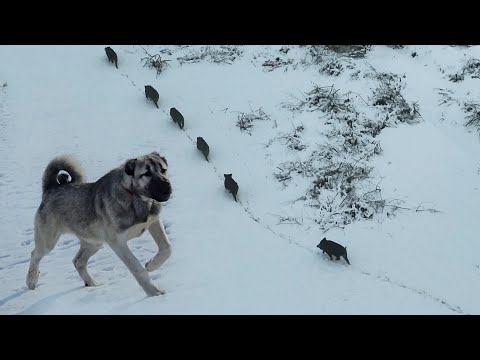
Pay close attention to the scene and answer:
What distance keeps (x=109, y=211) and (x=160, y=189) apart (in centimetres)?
93

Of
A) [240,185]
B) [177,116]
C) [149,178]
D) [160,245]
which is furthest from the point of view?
[177,116]

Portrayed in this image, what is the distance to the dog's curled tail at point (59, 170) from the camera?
630 cm

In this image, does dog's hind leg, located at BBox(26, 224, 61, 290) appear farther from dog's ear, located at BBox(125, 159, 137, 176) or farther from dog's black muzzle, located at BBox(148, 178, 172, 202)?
dog's black muzzle, located at BBox(148, 178, 172, 202)

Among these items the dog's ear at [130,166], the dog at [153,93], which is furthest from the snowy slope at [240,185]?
the dog's ear at [130,166]

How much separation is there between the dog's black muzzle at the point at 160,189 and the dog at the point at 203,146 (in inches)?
168

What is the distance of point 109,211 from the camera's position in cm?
576

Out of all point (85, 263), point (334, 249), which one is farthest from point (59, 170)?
point (334, 249)

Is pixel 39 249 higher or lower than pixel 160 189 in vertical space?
lower

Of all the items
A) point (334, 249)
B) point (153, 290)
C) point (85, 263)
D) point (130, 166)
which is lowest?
point (153, 290)

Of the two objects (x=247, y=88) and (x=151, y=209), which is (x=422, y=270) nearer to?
(x=151, y=209)

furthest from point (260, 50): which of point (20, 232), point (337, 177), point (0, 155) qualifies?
point (20, 232)

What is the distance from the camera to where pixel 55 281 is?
651 cm

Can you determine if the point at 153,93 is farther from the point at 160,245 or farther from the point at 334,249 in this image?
the point at 334,249

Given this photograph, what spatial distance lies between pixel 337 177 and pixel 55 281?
16.6ft
